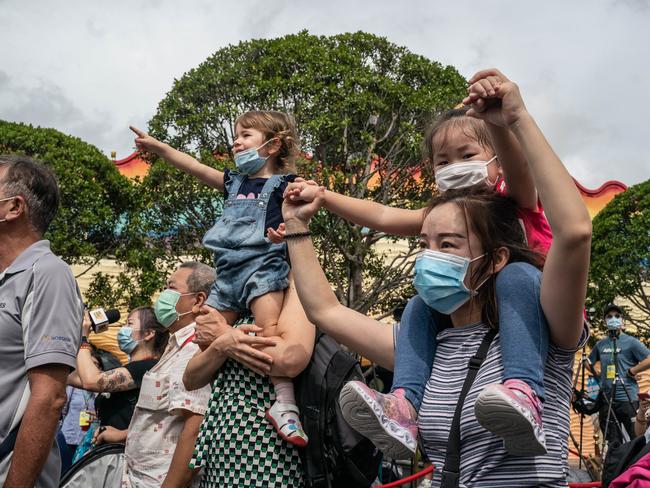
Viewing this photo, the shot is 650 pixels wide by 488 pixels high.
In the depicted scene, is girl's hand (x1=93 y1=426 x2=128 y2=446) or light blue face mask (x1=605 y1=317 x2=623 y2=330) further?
light blue face mask (x1=605 y1=317 x2=623 y2=330)

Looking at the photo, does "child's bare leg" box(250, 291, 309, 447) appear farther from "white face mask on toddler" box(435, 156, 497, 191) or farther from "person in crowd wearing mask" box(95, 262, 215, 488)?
"white face mask on toddler" box(435, 156, 497, 191)

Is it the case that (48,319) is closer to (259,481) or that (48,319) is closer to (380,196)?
(259,481)

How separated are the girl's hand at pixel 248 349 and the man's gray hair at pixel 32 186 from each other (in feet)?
2.83

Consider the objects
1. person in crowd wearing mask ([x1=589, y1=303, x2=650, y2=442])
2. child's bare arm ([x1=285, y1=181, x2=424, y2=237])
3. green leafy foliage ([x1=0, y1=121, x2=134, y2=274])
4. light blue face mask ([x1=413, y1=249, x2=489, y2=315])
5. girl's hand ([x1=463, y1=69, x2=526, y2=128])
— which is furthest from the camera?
green leafy foliage ([x1=0, y1=121, x2=134, y2=274])

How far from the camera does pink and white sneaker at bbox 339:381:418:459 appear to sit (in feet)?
6.14

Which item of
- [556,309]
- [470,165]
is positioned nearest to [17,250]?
[470,165]

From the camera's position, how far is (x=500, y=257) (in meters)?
2.08

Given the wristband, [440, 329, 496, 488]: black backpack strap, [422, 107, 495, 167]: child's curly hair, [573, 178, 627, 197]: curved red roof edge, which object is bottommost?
[440, 329, 496, 488]: black backpack strap

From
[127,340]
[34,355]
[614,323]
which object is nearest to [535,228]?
[34,355]

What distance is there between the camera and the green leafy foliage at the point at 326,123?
13.3 meters

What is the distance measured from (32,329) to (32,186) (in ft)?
2.07

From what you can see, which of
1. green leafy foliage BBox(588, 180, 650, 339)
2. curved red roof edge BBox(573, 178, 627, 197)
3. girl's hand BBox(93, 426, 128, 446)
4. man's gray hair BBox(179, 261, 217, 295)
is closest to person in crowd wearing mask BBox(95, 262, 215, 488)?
man's gray hair BBox(179, 261, 217, 295)

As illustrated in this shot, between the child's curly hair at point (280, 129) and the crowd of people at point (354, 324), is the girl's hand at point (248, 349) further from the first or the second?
the child's curly hair at point (280, 129)

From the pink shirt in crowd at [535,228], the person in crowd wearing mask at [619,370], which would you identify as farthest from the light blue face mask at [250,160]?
the person in crowd wearing mask at [619,370]
